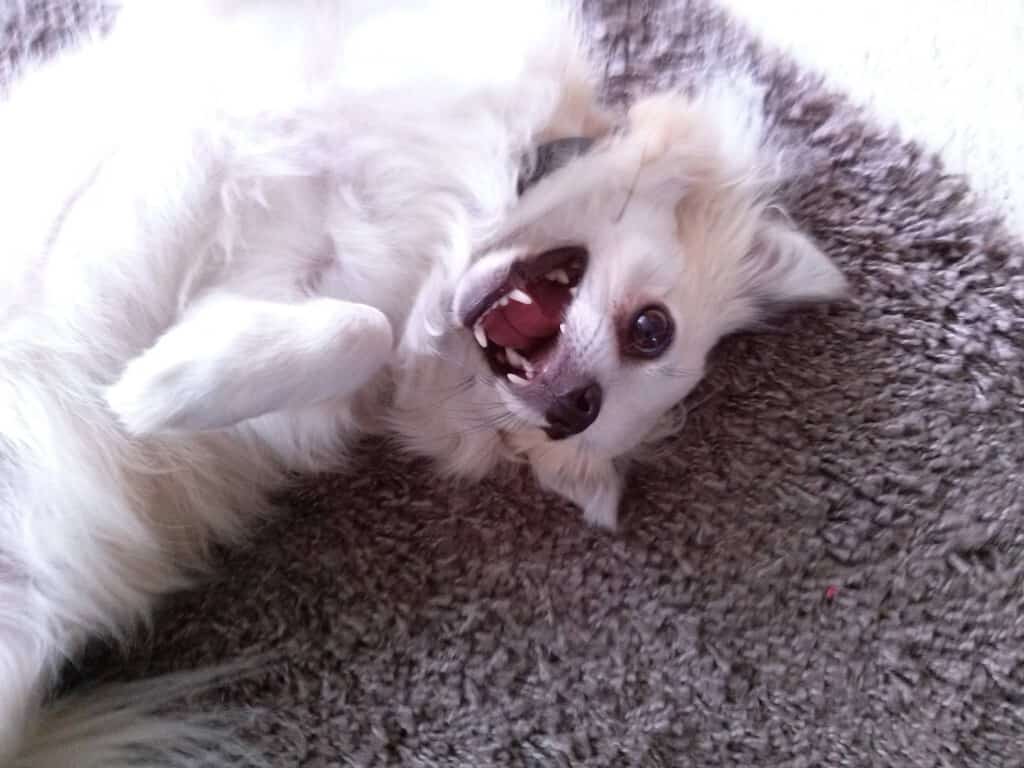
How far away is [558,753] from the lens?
1417 millimetres

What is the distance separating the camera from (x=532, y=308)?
134 centimetres

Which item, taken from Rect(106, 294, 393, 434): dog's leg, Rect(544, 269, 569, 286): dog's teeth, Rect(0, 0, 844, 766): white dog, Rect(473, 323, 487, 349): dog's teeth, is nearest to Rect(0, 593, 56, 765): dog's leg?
Rect(0, 0, 844, 766): white dog

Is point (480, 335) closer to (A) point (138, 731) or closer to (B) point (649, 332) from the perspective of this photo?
(B) point (649, 332)

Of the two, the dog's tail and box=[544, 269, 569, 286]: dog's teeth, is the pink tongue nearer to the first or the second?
box=[544, 269, 569, 286]: dog's teeth

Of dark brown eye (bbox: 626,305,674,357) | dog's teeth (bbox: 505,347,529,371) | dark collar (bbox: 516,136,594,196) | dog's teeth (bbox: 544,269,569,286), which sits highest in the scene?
dark collar (bbox: 516,136,594,196)

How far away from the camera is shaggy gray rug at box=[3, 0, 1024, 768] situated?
1422mm

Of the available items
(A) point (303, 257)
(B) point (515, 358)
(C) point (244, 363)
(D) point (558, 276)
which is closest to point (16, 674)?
(C) point (244, 363)

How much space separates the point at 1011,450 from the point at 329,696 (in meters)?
1.05

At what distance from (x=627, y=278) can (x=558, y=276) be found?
10 centimetres

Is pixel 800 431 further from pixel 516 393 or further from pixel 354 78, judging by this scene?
pixel 354 78

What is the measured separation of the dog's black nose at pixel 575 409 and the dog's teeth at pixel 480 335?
5.0 inches

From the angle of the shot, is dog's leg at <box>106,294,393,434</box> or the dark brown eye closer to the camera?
dog's leg at <box>106,294,393,434</box>

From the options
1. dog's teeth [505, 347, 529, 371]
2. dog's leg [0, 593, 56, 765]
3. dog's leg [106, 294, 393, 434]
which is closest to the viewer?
dog's leg [106, 294, 393, 434]

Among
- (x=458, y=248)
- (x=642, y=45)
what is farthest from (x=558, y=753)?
(x=642, y=45)
